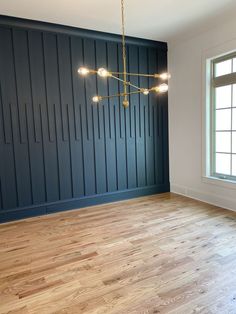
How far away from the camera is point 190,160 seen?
4.52 m

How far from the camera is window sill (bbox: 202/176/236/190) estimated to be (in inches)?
148

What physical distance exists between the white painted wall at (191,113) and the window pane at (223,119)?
0.91ft

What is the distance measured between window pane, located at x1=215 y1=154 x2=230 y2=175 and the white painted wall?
0.26 meters

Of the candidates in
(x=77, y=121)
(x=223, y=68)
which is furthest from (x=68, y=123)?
(x=223, y=68)

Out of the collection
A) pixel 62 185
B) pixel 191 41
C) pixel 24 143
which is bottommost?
pixel 62 185

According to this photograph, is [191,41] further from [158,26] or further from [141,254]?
[141,254]

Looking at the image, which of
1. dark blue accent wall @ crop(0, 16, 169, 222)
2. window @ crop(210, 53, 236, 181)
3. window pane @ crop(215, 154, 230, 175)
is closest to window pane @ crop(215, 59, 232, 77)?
window @ crop(210, 53, 236, 181)

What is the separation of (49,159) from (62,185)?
0.47m

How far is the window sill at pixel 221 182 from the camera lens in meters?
3.76

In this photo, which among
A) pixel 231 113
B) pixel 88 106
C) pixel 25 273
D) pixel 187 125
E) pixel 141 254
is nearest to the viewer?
pixel 25 273

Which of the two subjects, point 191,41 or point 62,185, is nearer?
point 62,185

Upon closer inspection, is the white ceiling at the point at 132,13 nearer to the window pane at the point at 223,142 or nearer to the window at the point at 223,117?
the window at the point at 223,117

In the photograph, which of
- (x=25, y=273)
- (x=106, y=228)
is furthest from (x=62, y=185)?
(x=25, y=273)

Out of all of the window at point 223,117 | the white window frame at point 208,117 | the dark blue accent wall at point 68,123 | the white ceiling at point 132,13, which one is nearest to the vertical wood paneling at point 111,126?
the dark blue accent wall at point 68,123
